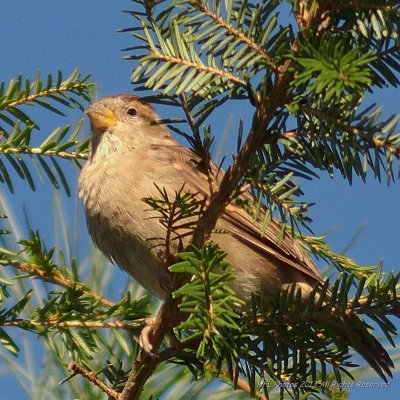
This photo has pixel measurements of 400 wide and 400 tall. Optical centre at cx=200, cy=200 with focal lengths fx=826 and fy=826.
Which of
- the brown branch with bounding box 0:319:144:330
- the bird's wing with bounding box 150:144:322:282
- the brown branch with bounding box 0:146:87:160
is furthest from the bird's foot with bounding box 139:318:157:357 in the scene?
the bird's wing with bounding box 150:144:322:282

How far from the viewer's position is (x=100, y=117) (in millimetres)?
4043

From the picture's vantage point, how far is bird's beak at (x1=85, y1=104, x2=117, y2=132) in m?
4.00

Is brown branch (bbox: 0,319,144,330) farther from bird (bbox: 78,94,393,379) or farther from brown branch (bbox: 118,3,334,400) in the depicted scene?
bird (bbox: 78,94,393,379)

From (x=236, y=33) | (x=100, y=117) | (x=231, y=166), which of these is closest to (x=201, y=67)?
(x=236, y=33)

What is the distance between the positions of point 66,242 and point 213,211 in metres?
1.50

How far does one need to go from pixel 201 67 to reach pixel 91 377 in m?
0.88

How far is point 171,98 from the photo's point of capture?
1.89m

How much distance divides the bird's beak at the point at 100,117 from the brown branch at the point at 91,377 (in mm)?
1941

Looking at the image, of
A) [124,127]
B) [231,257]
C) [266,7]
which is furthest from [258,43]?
[124,127]

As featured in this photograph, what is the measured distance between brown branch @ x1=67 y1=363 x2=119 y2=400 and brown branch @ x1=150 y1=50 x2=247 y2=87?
2.70 feet

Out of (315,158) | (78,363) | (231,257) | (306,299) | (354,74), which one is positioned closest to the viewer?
(354,74)

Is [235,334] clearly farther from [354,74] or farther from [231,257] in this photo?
[231,257]

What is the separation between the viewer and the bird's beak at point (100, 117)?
4004 millimetres

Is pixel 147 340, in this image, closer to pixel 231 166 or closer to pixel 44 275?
pixel 44 275
